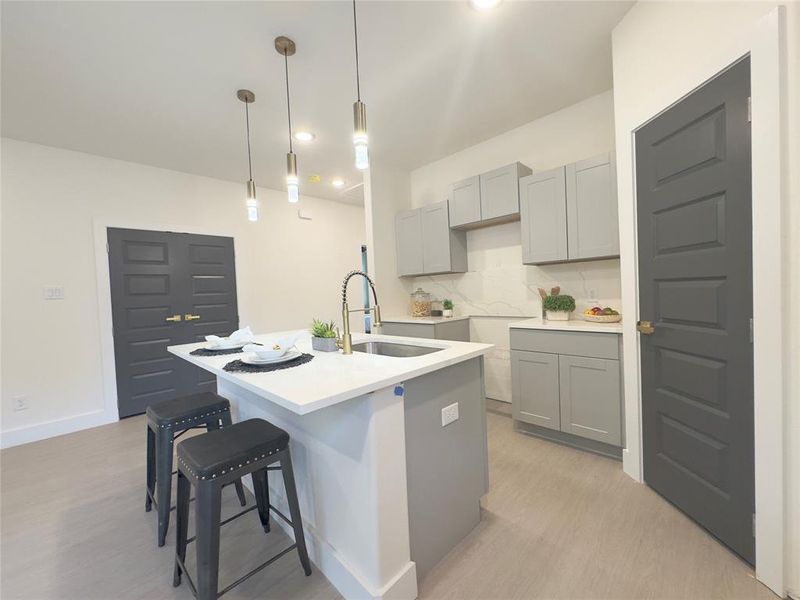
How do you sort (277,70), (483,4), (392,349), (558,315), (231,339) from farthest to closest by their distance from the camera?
(558,315) < (277,70) < (392,349) < (231,339) < (483,4)

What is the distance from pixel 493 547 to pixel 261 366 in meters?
1.38

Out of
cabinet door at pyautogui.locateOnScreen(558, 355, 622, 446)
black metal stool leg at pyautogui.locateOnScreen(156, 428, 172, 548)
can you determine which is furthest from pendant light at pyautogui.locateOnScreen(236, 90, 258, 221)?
cabinet door at pyautogui.locateOnScreen(558, 355, 622, 446)

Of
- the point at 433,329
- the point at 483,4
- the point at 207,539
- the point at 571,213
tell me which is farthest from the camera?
the point at 433,329

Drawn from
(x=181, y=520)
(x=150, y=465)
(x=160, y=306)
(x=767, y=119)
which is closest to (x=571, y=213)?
(x=767, y=119)

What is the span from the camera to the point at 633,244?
1.99 m

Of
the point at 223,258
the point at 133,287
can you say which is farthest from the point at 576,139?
the point at 133,287

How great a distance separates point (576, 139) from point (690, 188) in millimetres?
1567

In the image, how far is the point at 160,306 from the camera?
147 inches

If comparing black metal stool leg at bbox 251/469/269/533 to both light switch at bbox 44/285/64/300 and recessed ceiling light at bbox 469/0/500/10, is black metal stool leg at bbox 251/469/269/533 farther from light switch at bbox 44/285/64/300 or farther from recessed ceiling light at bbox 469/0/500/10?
light switch at bbox 44/285/64/300

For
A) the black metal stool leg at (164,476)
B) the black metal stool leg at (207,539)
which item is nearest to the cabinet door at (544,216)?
the black metal stool leg at (207,539)

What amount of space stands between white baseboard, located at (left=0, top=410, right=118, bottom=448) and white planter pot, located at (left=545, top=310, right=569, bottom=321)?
442 cm

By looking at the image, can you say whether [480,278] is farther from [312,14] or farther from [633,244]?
[312,14]

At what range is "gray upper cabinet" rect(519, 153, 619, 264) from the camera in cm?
246

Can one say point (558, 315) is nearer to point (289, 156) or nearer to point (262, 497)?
point (289, 156)
